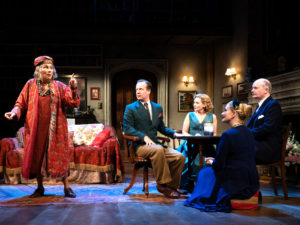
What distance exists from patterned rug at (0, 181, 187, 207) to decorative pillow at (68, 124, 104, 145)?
88cm

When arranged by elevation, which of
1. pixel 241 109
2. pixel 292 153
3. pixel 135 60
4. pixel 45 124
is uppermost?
pixel 135 60

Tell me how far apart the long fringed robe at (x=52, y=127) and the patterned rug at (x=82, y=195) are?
0.96 feet

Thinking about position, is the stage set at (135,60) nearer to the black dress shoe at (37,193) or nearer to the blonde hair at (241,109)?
the black dress shoe at (37,193)

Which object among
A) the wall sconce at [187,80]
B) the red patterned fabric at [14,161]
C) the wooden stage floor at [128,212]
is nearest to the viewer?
the wooden stage floor at [128,212]

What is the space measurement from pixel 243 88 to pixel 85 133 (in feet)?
13.9

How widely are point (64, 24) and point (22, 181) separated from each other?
4860 millimetres

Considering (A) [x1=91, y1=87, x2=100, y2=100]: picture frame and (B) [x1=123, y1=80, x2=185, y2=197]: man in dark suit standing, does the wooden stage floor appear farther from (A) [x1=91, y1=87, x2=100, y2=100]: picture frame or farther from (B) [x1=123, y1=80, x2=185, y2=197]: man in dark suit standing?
(A) [x1=91, y1=87, x2=100, y2=100]: picture frame

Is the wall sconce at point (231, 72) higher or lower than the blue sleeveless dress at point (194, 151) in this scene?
higher

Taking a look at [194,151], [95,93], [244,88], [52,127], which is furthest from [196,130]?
[95,93]

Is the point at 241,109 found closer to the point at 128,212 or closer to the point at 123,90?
the point at 128,212

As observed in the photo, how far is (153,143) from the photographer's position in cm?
356

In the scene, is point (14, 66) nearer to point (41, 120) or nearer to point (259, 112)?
point (41, 120)

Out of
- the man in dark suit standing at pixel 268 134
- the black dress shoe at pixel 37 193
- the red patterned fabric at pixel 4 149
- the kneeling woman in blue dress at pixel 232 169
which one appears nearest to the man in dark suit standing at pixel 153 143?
the kneeling woman in blue dress at pixel 232 169

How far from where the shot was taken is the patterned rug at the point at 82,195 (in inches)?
130
